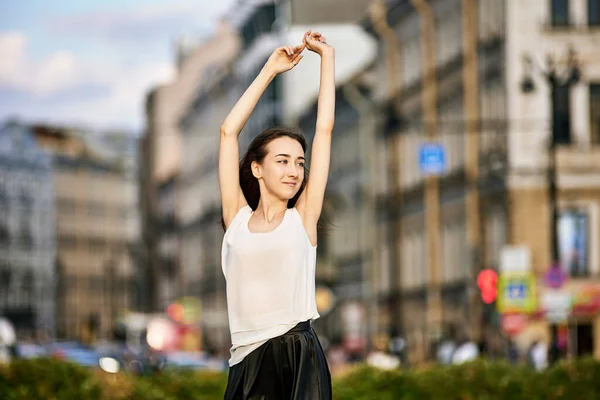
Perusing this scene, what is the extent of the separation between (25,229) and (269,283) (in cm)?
16711

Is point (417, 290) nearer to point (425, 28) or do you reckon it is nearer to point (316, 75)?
point (425, 28)

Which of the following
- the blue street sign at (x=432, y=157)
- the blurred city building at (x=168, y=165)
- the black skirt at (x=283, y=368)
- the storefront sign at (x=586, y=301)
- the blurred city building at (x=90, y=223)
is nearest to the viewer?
the black skirt at (x=283, y=368)

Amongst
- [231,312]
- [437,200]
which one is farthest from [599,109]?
[231,312]

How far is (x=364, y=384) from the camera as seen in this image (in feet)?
56.7

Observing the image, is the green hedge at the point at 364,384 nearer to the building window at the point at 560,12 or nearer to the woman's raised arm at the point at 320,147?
the woman's raised arm at the point at 320,147

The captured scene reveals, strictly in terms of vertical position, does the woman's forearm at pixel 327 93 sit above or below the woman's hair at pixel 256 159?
above

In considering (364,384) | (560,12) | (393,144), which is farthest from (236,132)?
(393,144)

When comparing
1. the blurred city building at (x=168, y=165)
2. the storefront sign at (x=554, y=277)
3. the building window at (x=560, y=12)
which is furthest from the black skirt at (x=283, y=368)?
the blurred city building at (x=168, y=165)

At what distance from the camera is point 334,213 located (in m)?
78.4

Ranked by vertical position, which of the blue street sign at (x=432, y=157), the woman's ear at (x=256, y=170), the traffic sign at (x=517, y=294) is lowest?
the traffic sign at (x=517, y=294)

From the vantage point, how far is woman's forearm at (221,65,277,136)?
7.16 m

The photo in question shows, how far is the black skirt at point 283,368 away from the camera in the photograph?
22.3 feet

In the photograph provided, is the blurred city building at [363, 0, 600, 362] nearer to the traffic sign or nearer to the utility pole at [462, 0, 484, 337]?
the utility pole at [462, 0, 484, 337]

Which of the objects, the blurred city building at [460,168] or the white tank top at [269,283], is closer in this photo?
the white tank top at [269,283]
